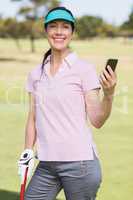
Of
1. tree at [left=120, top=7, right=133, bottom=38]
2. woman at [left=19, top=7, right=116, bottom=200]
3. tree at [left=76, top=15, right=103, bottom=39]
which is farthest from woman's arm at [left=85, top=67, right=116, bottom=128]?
tree at [left=76, top=15, right=103, bottom=39]

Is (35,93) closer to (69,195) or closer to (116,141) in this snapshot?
(69,195)

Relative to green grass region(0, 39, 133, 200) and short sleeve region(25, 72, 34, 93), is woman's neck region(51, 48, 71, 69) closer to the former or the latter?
short sleeve region(25, 72, 34, 93)

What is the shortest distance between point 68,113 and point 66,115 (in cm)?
2

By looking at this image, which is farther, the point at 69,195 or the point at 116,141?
the point at 116,141

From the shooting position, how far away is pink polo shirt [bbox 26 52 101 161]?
302cm

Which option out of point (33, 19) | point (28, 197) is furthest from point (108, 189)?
point (33, 19)

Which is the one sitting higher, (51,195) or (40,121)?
(40,121)

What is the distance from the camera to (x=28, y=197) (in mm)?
3250

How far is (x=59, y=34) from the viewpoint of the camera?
3.13 meters

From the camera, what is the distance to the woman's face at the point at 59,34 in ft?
10.3

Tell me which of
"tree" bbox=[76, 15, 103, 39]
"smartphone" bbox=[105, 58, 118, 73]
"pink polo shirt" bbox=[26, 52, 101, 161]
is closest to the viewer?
"smartphone" bbox=[105, 58, 118, 73]

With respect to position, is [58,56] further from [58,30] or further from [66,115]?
[66,115]

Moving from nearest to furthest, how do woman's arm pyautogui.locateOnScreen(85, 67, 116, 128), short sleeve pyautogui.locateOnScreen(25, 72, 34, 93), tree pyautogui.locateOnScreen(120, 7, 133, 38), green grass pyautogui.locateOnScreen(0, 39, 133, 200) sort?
woman's arm pyautogui.locateOnScreen(85, 67, 116, 128) < short sleeve pyautogui.locateOnScreen(25, 72, 34, 93) < green grass pyautogui.locateOnScreen(0, 39, 133, 200) < tree pyautogui.locateOnScreen(120, 7, 133, 38)

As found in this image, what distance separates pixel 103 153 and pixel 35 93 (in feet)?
15.9
